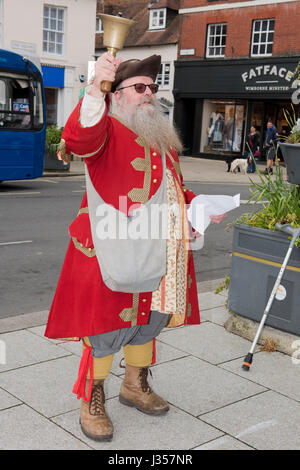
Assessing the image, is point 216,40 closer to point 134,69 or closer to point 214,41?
point 214,41

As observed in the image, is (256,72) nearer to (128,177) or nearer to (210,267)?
(210,267)

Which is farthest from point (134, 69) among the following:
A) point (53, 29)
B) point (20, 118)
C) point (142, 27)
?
point (142, 27)

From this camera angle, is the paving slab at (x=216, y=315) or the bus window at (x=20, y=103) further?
the bus window at (x=20, y=103)

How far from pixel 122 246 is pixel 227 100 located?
1056 inches

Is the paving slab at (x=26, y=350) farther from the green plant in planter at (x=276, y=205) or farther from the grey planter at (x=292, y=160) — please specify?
the grey planter at (x=292, y=160)

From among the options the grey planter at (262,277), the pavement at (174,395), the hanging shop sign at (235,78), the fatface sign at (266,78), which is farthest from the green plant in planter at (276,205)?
the fatface sign at (266,78)

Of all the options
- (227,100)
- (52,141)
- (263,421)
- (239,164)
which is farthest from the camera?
(227,100)

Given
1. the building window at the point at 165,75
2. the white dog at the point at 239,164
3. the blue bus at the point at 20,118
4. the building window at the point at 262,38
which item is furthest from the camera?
the building window at the point at 165,75

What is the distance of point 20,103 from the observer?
14.1m

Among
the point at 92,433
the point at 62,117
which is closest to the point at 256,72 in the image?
the point at 62,117

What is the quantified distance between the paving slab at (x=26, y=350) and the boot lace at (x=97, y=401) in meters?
0.93

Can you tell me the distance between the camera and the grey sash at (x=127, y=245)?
2.88 meters

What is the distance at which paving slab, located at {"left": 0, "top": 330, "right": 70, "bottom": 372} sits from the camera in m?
3.97

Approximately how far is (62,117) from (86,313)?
77.2 ft
